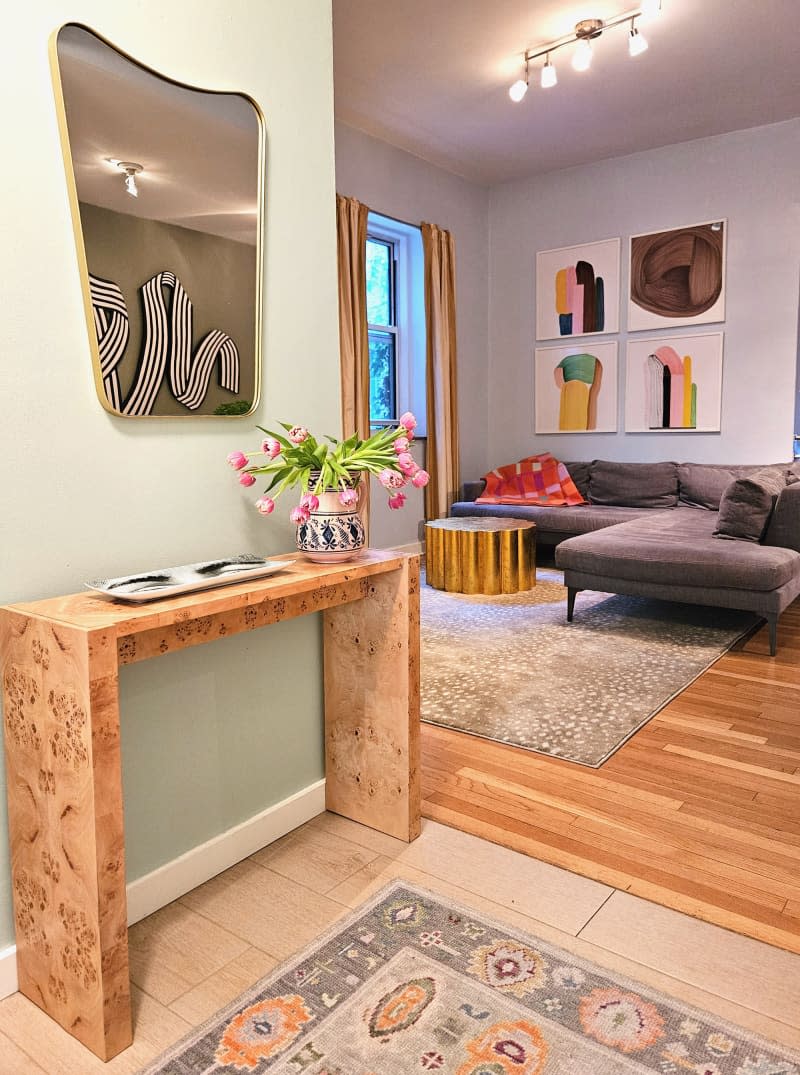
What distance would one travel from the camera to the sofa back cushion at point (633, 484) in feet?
17.8

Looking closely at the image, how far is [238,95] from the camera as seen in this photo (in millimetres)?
1753

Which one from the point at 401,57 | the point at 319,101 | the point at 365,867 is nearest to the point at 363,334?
the point at 401,57

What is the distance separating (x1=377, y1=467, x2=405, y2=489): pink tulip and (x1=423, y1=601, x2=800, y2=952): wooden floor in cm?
91

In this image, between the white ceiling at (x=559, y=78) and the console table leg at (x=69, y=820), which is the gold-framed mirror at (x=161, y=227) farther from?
the white ceiling at (x=559, y=78)

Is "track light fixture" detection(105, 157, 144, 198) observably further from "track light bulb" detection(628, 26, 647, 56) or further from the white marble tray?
"track light bulb" detection(628, 26, 647, 56)

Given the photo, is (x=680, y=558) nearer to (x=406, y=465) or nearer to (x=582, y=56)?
(x=406, y=465)

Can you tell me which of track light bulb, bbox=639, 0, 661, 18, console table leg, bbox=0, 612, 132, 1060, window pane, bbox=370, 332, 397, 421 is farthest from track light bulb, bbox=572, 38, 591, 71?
console table leg, bbox=0, 612, 132, 1060

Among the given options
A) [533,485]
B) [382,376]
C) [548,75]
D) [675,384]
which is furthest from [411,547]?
[548,75]

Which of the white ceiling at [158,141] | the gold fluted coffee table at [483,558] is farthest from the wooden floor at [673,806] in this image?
the gold fluted coffee table at [483,558]

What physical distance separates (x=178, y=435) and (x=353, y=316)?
353 cm

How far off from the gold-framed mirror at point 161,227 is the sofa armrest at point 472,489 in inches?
168

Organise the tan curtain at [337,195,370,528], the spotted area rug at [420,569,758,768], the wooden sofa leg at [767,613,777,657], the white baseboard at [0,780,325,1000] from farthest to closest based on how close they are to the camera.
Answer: the tan curtain at [337,195,370,528] → the wooden sofa leg at [767,613,777,657] → the spotted area rug at [420,569,758,768] → the white baseboard at [0,780,325,1000]

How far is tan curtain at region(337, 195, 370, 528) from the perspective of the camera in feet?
16.1

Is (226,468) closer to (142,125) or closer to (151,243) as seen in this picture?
(151,243)
